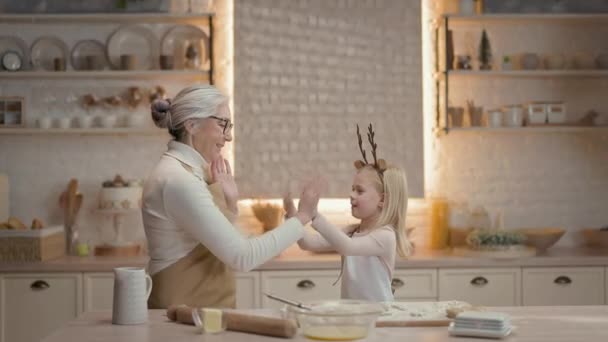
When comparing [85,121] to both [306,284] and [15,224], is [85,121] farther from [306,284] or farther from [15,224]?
[306,284]

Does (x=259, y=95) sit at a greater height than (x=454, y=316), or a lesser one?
greater

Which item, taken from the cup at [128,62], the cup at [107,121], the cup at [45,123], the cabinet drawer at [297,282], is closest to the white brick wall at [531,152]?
the cabinet drawer at [297,282]

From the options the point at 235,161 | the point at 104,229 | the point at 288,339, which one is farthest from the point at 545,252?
the point at 288,339

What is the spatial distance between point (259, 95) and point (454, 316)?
119 inches


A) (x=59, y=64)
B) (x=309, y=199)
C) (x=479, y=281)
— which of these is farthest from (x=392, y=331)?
(x=59, y=64)

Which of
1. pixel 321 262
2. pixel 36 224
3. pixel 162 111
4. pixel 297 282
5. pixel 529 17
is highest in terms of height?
pixel 529 17

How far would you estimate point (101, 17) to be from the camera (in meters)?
5.54

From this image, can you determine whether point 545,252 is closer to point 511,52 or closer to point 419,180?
point 419,180

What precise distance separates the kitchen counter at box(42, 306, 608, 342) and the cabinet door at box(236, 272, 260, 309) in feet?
6.47

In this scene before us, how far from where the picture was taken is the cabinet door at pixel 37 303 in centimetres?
501

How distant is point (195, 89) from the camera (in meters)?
3.42

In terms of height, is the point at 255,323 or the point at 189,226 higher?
the point at 189,226

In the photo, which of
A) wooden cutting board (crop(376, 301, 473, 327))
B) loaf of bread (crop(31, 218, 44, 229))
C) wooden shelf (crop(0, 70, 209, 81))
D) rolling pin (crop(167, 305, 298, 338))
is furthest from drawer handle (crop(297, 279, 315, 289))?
rolling pin (crop(167, 305, 298, 338))

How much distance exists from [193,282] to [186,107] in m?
0.64
